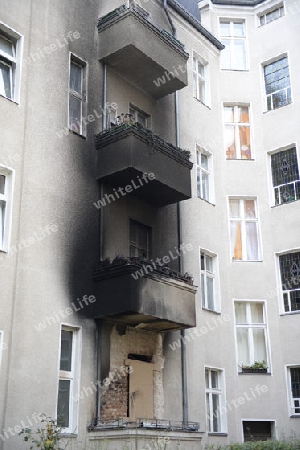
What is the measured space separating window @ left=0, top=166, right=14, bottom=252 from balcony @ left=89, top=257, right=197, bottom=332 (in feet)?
9.54

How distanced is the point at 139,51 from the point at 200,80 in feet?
19.6

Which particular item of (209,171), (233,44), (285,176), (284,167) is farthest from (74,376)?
(233,44)

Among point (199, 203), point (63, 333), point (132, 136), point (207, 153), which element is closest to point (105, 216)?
point (132, 136)

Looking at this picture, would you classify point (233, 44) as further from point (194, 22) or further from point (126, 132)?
point (126, 132)

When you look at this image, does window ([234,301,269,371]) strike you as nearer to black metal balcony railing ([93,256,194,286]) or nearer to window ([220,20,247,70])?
black metal balcony railing ([93,256,194,286])

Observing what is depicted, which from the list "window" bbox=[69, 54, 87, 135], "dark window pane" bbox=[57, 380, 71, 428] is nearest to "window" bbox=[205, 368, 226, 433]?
"dark window pane" bbox=[57, 380, 71, 428]

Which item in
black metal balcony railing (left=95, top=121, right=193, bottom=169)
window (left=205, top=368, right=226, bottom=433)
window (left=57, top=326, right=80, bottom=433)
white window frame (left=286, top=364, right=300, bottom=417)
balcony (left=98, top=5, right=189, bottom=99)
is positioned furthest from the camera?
white window frame (left=286, top=364, right=300, bottom=417)

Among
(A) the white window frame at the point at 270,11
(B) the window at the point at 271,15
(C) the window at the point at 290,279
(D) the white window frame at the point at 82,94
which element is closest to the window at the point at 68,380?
(D) the white window frame at the point at 82,94

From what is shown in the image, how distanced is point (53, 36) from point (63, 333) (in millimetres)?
8288

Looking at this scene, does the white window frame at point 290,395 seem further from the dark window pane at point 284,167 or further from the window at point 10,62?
the window at point 10,62

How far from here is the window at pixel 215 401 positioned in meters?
18.7

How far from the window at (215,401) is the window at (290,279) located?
11.8 feet

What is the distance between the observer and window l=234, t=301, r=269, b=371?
20469mm

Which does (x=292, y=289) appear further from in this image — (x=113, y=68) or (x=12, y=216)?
(x=12, y=216)
